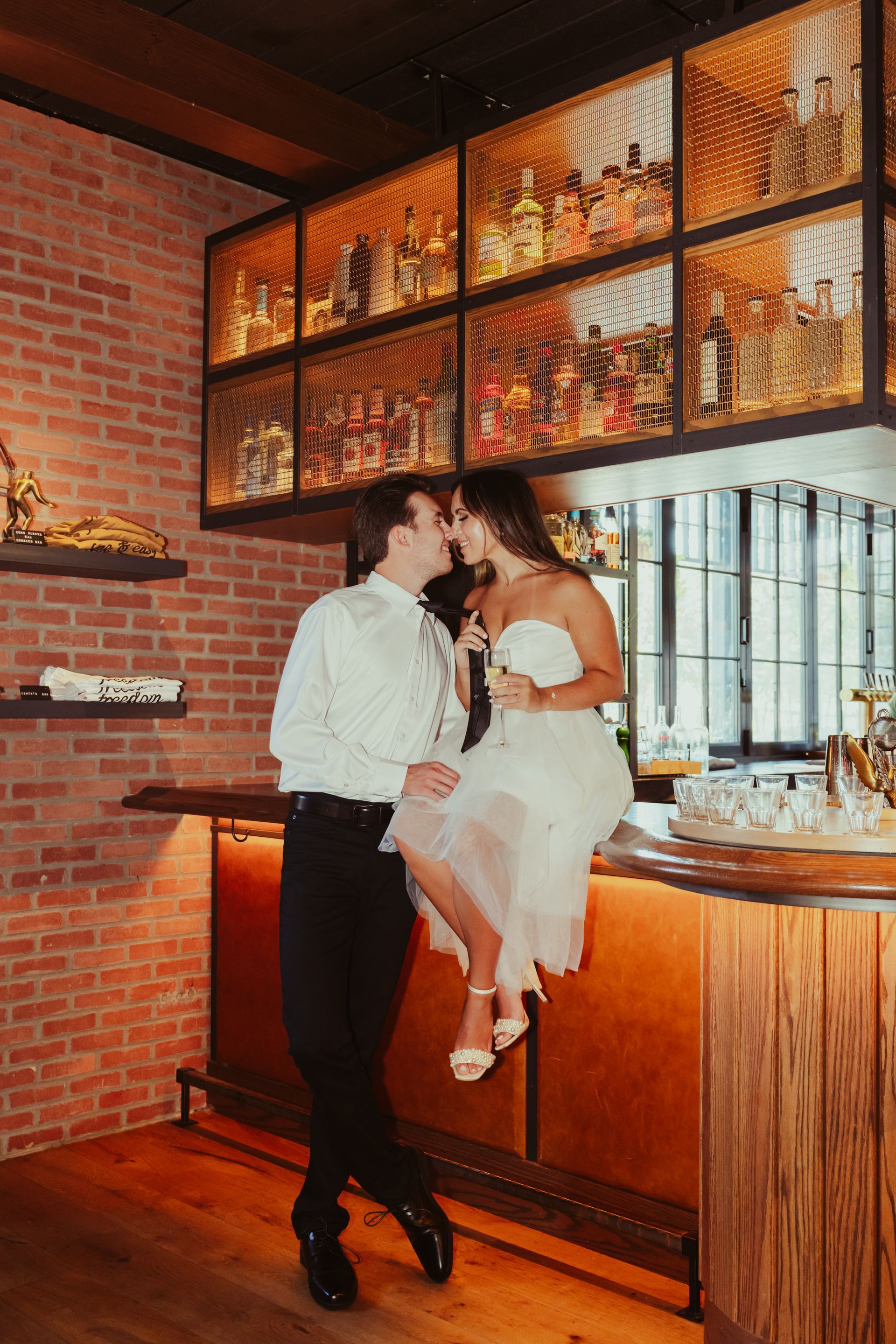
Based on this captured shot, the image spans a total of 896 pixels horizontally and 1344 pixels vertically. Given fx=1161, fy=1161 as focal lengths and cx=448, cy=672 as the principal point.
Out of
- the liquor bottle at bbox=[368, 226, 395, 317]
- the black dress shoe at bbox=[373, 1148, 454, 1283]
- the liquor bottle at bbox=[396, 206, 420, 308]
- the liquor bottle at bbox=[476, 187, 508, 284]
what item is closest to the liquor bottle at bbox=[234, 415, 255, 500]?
the liquor bottle at bbox=[368, 226, 395, 317]

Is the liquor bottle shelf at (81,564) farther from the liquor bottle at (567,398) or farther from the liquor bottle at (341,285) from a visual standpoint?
the liquor bottle at (567,398)

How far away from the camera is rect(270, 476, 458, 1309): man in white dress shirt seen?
2.66 m

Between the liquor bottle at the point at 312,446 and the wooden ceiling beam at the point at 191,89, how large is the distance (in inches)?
31.0

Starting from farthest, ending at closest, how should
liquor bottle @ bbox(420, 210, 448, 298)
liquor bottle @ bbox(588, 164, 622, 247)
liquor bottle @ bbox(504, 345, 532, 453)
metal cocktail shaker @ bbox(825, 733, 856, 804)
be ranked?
1. liquor bottle @ bbox(420, 210, 448, 298)
2. liquor bottle @ bbox(504, 345, 532, 453)
3. liquor bottle @ bbox(588, 164, 622, 247)
4. metal cocktail shaker @ bbox(825, 733, 856, 804)

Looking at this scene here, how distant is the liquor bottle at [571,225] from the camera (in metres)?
3.18

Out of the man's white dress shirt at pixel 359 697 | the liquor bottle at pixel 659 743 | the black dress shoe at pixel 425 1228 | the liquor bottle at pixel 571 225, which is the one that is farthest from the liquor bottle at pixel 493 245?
the liquor bottle at pixel 659 743

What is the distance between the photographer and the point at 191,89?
3445mm

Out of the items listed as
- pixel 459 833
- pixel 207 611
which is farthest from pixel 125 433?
pixel 459 833

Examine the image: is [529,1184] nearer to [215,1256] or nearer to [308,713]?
[215,1256]

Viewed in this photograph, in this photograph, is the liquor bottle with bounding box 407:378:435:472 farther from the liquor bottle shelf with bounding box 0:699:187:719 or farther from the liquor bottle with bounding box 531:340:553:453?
the liquor bottle shelf with bounding box 0:699:187:719

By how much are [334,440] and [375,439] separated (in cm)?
21

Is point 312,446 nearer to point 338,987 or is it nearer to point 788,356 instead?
point 788,356

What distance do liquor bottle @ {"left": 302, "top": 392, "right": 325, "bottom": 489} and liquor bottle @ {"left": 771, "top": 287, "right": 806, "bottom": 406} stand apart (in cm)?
161

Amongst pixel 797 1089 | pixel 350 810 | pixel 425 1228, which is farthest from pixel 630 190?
pixel 425 1228
